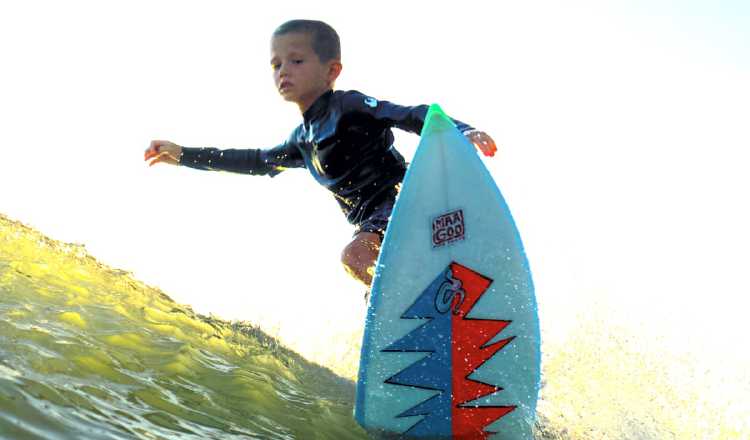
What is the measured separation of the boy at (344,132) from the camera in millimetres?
4059

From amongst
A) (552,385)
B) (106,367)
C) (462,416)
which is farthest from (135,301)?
(552,385)

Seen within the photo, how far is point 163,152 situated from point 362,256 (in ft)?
7.23

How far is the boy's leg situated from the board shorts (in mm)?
46

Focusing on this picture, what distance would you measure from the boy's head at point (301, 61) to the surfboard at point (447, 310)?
1.03m

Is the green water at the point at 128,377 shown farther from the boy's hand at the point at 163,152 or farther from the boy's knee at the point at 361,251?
the boy's hand at the point at 163,152

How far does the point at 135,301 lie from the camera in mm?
5629

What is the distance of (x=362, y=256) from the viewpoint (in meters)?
3.99

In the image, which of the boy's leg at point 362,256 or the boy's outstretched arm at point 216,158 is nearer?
the boy's leg at point 362,256

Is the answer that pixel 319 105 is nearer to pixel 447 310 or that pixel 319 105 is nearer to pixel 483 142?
pixel 483 142

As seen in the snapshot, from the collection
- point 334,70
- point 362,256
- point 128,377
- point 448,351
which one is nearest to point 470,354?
point 448,351

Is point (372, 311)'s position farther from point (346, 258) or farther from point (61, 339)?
point (61, 339)

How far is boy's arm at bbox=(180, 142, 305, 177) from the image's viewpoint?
16.2 feet

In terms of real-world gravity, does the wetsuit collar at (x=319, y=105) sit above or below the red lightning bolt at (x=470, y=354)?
above

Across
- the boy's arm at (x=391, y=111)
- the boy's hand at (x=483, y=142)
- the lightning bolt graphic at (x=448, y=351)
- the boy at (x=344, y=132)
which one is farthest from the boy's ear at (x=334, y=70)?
the lightning bolt graphic at (x=448, y=351)
